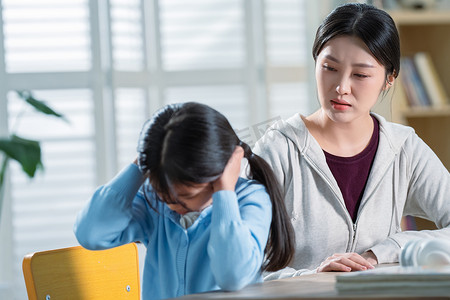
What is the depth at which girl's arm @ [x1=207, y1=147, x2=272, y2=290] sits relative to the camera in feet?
3.60

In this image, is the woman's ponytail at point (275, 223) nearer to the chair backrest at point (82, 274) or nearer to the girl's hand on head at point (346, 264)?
the girl's hand on head at point (346, 264)

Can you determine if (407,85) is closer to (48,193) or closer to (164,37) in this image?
(164,37)

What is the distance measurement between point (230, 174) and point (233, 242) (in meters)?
0.12

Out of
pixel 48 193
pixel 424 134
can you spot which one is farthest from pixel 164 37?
pixel 424 134

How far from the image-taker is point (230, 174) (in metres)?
1.16

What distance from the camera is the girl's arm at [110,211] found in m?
1.24

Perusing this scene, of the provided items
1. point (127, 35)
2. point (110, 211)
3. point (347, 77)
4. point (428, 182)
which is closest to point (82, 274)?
point (110, 211)

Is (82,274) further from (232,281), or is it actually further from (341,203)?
(341,203)

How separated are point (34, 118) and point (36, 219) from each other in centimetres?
44

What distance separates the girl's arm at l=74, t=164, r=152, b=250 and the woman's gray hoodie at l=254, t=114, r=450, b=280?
47 centimetres

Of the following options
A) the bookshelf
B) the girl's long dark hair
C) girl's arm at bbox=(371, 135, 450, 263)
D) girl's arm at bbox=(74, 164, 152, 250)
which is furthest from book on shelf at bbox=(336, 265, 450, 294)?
the bookshelf

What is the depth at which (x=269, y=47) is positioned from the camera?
3178 mm

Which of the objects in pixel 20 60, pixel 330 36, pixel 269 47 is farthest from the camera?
pixel 269 47

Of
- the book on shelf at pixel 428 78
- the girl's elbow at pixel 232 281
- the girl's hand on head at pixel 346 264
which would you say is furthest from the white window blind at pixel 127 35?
the girl's elbow at pixel 232 281
